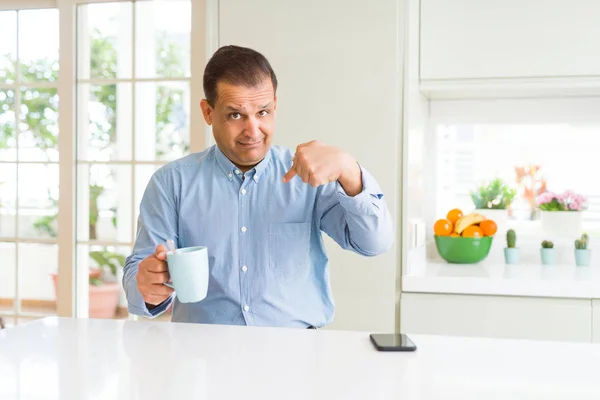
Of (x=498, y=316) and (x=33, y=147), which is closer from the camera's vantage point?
(x=498, y=316)

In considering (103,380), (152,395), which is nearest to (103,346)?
(103,380)

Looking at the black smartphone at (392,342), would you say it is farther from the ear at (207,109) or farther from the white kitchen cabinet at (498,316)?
the white kitchen cabinet at (498,316)

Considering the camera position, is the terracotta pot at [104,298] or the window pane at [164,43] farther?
the window pane at [164,43]

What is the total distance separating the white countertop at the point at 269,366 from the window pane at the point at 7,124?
2.99 metres

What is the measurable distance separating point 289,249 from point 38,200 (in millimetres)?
3995

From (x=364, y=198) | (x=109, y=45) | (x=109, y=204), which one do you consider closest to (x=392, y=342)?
(x=364, y=198)

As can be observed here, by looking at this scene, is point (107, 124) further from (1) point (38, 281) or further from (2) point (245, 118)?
(2) point (245, 118)

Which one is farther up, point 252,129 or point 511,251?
point 252,129

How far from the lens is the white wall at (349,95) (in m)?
2.46

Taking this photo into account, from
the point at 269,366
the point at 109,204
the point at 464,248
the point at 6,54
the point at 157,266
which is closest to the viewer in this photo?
the point at 269,366

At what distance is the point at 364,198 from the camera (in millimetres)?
1538

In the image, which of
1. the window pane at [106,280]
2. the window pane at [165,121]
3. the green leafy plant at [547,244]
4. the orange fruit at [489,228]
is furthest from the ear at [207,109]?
the window pane at [165,121]

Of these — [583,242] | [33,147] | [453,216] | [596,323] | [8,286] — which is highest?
[33,147]

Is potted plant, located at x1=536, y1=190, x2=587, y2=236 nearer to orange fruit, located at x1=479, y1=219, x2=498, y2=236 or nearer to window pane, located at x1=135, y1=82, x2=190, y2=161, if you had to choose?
orange fruit, located at x1=479, y1=219, x2=498, y2=236
